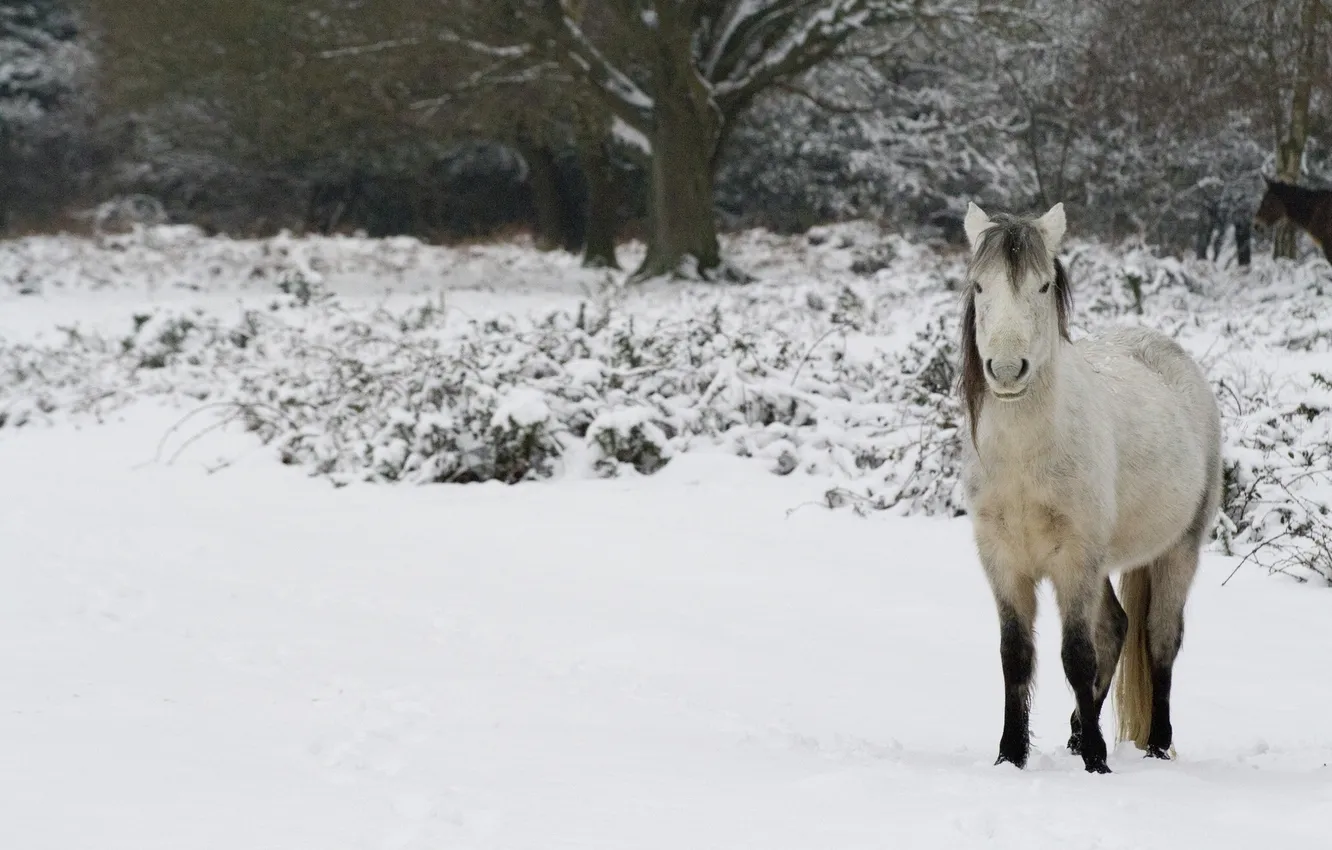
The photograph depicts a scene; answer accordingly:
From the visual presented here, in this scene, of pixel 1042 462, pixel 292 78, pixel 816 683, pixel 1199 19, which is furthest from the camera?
Result: pixel 292 78

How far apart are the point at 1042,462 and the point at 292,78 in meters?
19.3

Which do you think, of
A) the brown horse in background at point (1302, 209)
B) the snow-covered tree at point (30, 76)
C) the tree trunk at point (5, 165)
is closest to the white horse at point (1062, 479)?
the brown horse in background at point (1302, 209)

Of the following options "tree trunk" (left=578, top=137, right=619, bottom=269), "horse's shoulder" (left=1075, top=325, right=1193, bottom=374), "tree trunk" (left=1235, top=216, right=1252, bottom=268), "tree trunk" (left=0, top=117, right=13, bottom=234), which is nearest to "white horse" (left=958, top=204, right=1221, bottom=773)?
"horse's shoulder" (left=1075, top=325, right=1193, bottom=374)

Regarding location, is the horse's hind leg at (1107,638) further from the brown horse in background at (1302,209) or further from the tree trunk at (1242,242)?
the tree trunk at (1242,242)

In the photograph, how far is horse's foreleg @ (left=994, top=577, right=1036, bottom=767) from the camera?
4.29 metres

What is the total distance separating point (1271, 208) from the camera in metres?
17.0

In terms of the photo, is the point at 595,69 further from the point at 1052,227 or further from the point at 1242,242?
the point at 1052,227

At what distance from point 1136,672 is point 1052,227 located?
1646mm

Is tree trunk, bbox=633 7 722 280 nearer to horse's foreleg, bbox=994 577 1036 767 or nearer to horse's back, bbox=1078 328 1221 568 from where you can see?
horse's back, bbox=1078 328 1221 568

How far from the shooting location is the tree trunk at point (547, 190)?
2600cm

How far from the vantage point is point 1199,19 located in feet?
57.6

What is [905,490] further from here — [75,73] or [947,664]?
[75,73]

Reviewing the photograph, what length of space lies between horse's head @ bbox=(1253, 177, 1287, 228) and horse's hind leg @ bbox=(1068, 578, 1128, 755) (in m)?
13.5

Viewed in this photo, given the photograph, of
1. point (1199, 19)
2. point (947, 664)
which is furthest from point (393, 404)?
point (1199, 19)
